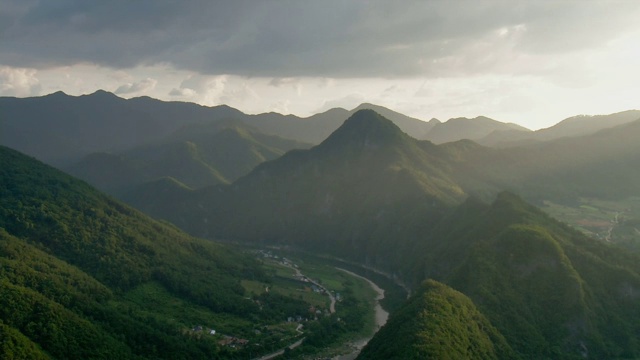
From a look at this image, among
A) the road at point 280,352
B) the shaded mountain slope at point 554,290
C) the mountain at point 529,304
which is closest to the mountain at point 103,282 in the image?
the road at point 280,352

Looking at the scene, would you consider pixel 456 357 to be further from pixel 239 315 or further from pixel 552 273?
pixel 239 315

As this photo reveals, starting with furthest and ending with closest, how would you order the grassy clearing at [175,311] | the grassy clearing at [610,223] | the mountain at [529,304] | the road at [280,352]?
the grassy clearing at [610,223] → the grassy clearing at [175,311] → the road at [280,352] → the mountain at [529,304]

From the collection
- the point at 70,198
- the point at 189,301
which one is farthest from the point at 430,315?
the point at 70,198

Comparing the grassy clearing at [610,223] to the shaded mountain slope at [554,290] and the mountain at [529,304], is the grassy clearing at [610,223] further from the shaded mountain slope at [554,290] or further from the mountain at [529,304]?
the shaded mountain slope at [554,290]

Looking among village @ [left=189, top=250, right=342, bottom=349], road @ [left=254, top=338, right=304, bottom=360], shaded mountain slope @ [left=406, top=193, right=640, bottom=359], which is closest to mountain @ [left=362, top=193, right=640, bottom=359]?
shaded mountain slope @ [left=406, top=193, right=640, bottom=359]

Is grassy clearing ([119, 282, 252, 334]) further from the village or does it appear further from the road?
the road

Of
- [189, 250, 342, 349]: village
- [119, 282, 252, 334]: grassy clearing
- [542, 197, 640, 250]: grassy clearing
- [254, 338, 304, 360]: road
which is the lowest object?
[254, 338, 304, 360]: road
